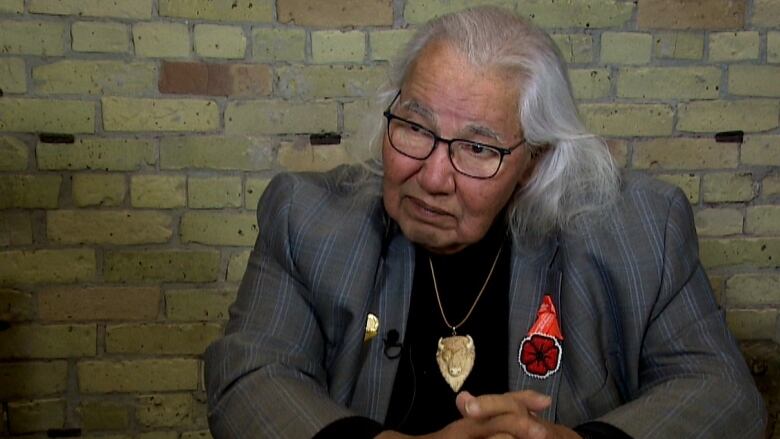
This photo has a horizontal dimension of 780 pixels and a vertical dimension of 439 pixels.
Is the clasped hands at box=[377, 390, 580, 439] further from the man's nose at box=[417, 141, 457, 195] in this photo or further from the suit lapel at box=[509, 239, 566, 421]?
the man's nose at box=[417, 141, 457, 195]

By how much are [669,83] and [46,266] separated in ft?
5.21

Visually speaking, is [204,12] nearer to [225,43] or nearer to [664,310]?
[225,43]

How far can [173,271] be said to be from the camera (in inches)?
83.6

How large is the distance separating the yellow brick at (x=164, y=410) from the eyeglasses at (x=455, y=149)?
1.13m

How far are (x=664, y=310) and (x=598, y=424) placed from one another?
0.25 meters

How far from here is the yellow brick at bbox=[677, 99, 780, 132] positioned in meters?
2.18

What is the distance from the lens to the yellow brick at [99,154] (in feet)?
6.63

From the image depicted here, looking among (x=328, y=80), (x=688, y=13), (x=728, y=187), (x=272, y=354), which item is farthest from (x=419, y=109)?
(x=728, y=187)

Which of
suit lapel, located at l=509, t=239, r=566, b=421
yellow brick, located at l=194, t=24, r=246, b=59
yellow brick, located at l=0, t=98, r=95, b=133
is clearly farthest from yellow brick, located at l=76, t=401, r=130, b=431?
suit lapel, located at l=509, t=239, r=566, b=421

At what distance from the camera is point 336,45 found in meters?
2.05

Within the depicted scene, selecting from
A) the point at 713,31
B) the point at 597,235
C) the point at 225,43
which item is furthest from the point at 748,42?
the point at 225,43

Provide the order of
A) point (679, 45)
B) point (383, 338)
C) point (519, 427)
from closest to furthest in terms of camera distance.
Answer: point (519, 427) < point (383, 338) < point (679, 45)

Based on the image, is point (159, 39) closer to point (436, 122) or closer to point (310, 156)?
point (310, 156)

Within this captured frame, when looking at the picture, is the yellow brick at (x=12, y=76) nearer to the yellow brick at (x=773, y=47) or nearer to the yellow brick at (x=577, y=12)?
the yellow brick at (x=577, y=12)
